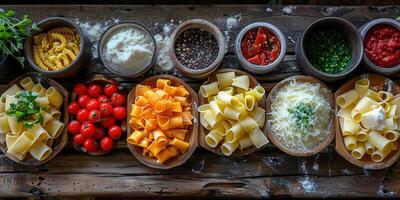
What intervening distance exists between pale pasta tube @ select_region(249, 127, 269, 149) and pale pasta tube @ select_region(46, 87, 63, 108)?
38.8 inches

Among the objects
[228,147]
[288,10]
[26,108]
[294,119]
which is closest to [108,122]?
[26,108]

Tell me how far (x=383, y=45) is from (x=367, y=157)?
57 cm


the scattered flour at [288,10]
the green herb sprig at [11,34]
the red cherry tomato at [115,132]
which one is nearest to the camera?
the green herb sprig at [11,34]

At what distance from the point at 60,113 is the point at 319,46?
4.50 feet

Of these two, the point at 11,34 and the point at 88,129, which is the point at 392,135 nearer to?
the point at 88,129

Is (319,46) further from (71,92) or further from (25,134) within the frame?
(25,134)

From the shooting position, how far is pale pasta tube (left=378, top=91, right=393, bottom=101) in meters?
2.52

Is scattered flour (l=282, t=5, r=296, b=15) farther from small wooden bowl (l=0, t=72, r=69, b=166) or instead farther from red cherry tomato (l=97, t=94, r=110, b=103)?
small wooden bowl (l=0, t=72, r=69, b=166)

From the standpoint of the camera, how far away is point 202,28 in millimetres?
2568

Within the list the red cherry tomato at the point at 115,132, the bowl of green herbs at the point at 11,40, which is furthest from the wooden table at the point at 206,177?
the bowl of green herbs at the point at 11,40

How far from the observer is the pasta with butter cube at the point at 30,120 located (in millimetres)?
2459

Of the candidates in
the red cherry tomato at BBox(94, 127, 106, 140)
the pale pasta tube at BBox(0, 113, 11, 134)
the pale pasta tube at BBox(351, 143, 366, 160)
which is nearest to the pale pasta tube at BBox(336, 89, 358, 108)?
the pale pasta tube at BBox(351, 143, 366, 160)

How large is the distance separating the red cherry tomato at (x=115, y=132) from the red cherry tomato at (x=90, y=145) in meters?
0.09

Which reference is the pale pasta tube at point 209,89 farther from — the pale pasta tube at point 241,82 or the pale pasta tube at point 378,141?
the pale pasta tube at point 378,141
